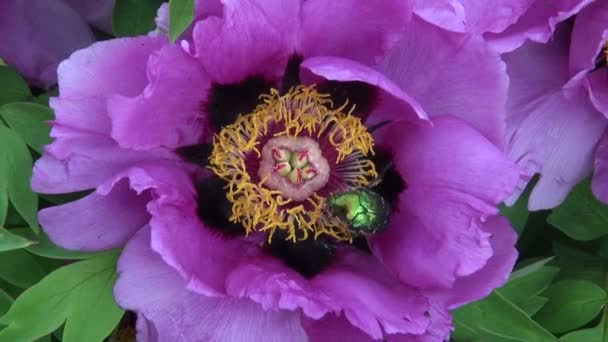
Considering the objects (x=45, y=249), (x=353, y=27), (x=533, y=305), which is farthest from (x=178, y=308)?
(x=533, y=305)

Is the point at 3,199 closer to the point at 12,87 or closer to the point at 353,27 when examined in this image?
the point at 12,87

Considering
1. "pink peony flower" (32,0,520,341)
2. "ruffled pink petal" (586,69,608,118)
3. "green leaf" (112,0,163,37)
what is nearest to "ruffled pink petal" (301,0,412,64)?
"pink peony flower" (32,0,520,341)

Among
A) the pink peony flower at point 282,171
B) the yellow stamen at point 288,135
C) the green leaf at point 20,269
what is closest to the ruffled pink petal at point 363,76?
the pink peony flower at point 282,171

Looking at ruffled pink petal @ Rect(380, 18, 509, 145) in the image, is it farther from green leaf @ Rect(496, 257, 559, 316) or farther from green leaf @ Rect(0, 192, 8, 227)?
green leaf @ Rect(0, 192, 8, 227)

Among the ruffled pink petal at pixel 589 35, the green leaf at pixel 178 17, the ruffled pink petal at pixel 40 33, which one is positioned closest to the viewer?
the green leaf at pixel 178 17

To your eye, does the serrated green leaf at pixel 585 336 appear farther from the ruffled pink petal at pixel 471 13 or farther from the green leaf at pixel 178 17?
the green leaf at pixel 178 17

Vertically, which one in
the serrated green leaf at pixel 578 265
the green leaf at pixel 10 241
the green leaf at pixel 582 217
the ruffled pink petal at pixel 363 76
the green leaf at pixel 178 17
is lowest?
the serrated green leaf at pixel 578 265

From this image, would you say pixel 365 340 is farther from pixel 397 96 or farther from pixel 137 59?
pixel 137 59
